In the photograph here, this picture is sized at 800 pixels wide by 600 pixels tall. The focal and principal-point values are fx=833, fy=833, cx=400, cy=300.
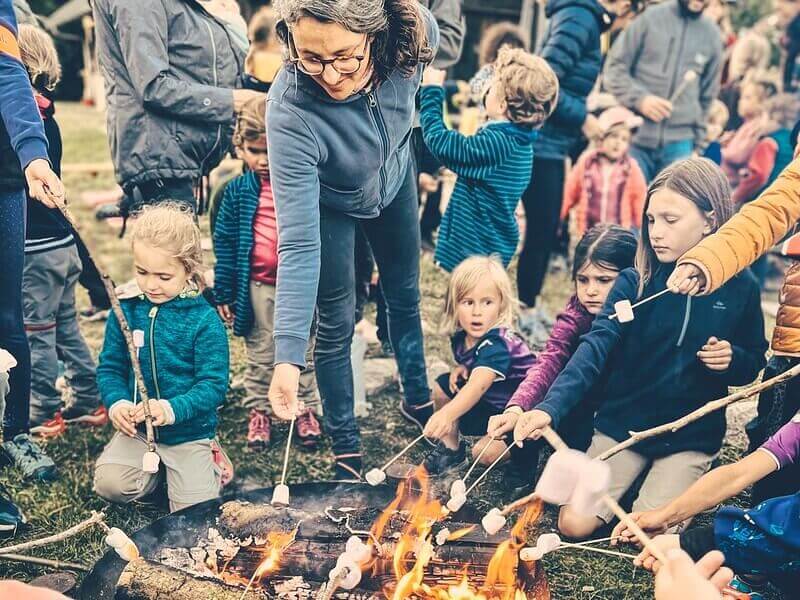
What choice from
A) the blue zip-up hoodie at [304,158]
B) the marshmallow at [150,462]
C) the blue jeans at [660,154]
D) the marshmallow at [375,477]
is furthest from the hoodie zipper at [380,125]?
the blue jeans at [660,154]

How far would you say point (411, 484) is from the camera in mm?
3229

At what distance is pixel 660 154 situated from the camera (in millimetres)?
6219

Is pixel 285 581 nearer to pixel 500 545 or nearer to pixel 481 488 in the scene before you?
pixel 500 545

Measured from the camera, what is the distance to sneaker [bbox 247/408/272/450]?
13.1ft

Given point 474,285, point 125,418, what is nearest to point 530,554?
point 474,285

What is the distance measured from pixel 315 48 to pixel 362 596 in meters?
1.72

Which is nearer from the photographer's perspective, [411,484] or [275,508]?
[275,508]

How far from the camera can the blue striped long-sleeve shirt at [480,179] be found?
13.2 feet

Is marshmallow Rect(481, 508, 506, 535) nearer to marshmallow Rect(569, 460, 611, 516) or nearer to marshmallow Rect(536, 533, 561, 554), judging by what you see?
marshmallow Rect(536, 533, 561, 554)

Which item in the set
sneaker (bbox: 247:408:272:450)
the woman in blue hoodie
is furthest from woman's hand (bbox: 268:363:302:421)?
sneaker (bbox: 247:408:272:450)

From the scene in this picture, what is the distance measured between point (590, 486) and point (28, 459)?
2654 millimetres

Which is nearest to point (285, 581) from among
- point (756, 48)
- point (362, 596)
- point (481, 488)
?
point (362, 596)

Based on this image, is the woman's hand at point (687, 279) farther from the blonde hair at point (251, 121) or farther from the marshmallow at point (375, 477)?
the blonde hair at point (251, 121)

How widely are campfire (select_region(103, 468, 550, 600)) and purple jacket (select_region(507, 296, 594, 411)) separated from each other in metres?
0.60
